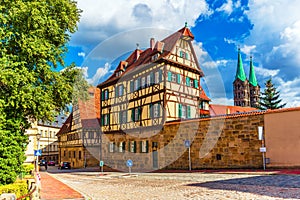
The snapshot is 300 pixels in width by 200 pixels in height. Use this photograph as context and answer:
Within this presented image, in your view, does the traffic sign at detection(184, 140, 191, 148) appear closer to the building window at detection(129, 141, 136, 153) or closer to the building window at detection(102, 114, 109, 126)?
the building window at detection(129, 141, 136, 153)

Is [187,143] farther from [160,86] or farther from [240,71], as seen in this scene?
[240,71]

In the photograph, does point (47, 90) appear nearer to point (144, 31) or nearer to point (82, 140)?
point (144, 31)

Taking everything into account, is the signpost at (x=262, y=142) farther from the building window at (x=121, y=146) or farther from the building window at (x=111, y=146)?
the building window at (x=111, y=146)

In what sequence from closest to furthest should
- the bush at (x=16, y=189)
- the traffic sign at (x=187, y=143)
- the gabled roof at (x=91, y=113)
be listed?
the bush at (x=16, y=189) → the traffic sign at (x=187, y=143) → the gabled roof at (x=91, y=113)

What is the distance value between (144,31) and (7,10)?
43.6 feet

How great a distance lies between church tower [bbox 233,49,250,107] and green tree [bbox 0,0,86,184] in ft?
217

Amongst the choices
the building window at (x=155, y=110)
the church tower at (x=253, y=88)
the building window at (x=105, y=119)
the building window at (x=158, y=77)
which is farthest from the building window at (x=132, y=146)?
the church tower at (x=253, y=88)

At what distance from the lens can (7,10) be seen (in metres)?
12.7

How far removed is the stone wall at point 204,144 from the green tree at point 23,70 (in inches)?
463

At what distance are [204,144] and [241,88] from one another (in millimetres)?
56578

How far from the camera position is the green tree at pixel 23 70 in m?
12.2

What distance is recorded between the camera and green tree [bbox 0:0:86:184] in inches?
480

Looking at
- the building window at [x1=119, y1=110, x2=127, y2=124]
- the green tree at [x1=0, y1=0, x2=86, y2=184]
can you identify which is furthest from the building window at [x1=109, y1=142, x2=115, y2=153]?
the green tree at [x1=0, y1=0, x2=86, y2=184]

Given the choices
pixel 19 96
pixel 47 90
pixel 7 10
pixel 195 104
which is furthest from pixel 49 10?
pixel 195 104
